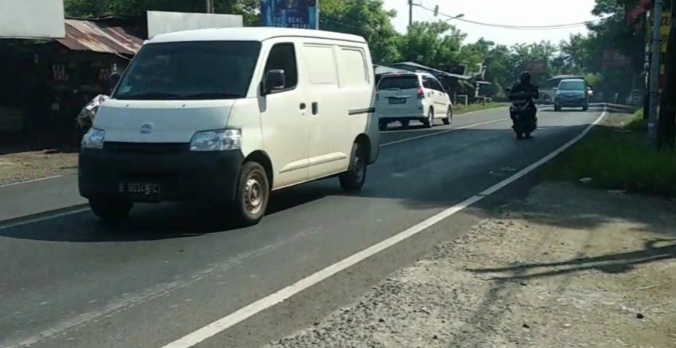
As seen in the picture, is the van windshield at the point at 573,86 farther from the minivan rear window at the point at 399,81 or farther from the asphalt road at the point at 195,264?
the asphalt road at the point at 195,264

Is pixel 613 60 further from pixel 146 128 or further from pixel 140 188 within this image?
pixel 140 188

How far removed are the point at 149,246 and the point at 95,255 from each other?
58 cm

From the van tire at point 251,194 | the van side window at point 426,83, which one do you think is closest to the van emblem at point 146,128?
the van tire at point 251,194

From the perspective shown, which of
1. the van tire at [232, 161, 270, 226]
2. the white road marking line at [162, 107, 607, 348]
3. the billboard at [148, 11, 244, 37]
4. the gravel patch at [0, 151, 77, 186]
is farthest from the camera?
the billboard at [148, 11, 244, 37]

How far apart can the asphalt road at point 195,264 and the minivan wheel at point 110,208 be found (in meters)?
0.17

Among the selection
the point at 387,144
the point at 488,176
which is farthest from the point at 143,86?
the point at 387,144

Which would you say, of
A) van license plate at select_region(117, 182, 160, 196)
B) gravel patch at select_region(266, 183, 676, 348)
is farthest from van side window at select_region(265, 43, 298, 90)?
gravel patch at select_region(266, 183, 676, 348)

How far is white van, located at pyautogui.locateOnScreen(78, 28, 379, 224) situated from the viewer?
30.0ft

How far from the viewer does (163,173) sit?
9.14 m

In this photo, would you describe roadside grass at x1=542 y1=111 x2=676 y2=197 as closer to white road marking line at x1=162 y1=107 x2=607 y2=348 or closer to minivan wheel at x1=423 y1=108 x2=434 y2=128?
white road marking line at x1=162 y1=107 x2=607 y2=348

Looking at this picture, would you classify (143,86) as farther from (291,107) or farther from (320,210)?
(320,210)

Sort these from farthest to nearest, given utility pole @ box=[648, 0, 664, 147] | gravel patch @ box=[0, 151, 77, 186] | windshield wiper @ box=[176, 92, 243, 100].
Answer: utility pole @ box=[648, 0, 664, 147] → gravel patch @ box=[0, 151, 77, 186] → windshield wiper @ box=[176, 92, 243, 100]

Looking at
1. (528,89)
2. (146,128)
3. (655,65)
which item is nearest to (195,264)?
(146,128)

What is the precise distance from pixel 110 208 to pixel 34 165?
9.43 m
